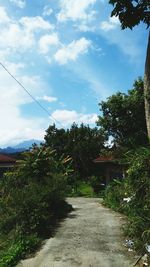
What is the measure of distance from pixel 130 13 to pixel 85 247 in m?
8.35

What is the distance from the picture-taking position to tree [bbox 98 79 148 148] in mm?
22703

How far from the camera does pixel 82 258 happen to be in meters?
9.91

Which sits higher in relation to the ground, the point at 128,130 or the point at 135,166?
the point at 128,130

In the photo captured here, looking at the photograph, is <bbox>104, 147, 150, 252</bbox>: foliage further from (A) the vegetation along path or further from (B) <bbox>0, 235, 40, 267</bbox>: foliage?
(B) <bbox>0, 235, 40, 267</bbox>: foliage

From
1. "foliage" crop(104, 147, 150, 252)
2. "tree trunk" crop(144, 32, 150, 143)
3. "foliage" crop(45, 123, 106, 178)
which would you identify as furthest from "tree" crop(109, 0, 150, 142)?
"foliage" crop(45, 123, 106, 178)

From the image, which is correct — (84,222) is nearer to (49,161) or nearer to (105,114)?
(49,161)

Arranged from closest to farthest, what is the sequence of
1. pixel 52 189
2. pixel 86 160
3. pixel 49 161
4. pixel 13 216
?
1. pixel 13 216
2. pixel 52 189
3. pixel 49 161
4. pixel 86 160

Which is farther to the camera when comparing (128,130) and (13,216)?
(128,130)

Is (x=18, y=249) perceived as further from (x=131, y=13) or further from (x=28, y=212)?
(x=131, y=13)

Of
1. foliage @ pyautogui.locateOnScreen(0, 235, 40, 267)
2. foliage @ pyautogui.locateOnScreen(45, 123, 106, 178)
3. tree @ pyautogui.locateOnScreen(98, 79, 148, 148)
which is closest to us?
foliage @ pyautogui.locateOnScreen(0, 235, 40, 267)

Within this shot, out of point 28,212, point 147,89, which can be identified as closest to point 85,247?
point 28,212

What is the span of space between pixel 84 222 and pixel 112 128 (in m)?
10.0

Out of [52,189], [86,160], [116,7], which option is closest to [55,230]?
[52,189]

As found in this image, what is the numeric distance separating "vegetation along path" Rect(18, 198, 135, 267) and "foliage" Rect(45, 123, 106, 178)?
28.4 m
